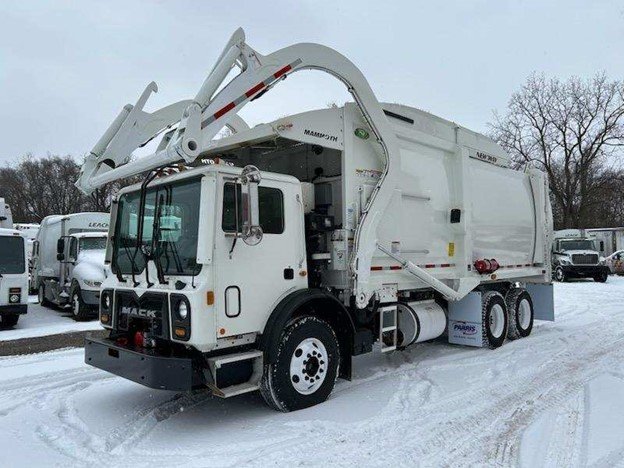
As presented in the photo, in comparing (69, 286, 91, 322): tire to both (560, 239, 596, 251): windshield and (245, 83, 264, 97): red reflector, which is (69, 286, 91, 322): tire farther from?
(560, 239, 596, 251): windshield

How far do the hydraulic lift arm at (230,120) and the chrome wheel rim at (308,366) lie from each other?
2.71 ft

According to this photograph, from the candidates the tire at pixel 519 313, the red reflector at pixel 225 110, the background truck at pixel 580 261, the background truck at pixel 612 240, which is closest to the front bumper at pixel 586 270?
the background truck at pixel 580 261

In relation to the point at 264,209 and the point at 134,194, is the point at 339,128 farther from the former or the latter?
the point at 134,194

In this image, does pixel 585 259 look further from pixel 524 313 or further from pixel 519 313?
pixel 519 313

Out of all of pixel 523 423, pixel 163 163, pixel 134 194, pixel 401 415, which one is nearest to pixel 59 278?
pixel 134 194

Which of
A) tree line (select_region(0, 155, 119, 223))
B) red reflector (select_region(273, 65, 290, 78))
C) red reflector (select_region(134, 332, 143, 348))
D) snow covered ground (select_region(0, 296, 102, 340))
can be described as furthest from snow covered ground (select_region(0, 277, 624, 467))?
tree line (select_region(0, 155, 119, 223))

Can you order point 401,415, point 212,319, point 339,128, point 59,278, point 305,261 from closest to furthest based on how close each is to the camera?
point 212,319 < point 401,415 < point 305,261 < point 339,128 < point 59,278

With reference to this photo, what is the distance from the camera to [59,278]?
582 inches

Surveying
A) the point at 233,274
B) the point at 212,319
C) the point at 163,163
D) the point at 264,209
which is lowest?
the point at 212,319

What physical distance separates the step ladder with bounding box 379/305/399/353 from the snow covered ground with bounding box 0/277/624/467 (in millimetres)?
395

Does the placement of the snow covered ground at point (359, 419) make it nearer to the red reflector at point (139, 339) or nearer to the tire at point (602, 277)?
the red reflector at point (139, 339)

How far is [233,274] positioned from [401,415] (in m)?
2.17

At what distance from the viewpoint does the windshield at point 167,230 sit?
491cm

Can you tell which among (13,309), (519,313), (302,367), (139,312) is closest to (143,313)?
(139,312)
